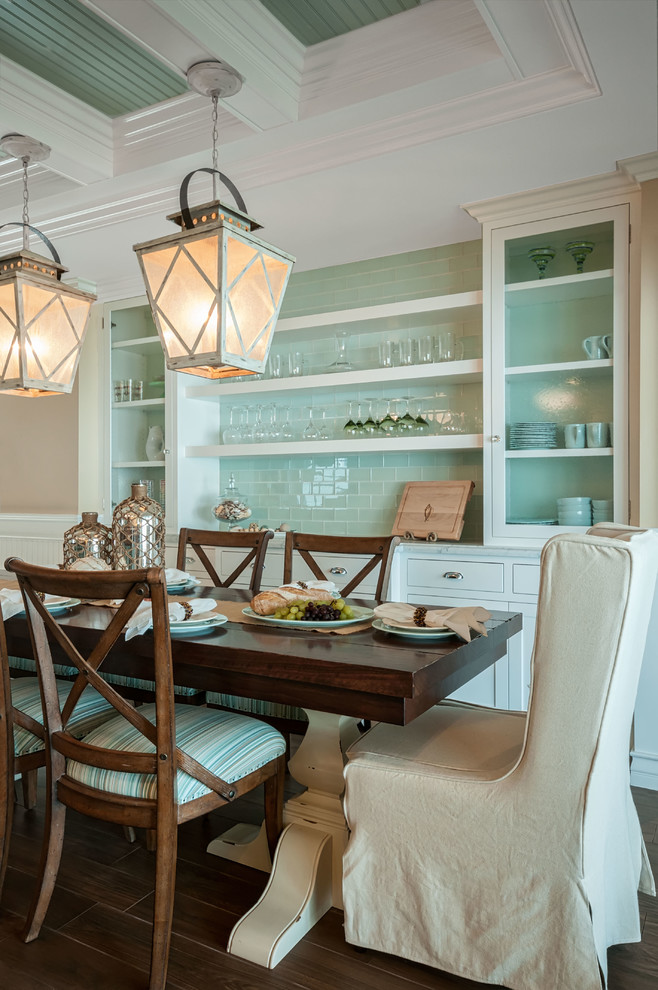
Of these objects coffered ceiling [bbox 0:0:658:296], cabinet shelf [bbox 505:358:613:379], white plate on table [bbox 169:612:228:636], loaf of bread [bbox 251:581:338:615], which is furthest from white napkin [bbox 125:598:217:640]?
cabinet shelf [bbox 505:358:613:379]

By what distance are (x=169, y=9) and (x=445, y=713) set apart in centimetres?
211

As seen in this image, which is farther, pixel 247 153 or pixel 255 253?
pixel 247 153

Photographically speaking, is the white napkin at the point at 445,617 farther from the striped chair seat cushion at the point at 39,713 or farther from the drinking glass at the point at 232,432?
the drinking glass at the point at 232,432

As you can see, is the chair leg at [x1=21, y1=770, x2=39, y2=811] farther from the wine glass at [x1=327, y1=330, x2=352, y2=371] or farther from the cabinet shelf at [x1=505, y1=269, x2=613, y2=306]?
the cabinet shelf at [x1=505, y1=269, x2=613, y2=306]

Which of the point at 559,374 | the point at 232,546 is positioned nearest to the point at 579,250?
the point at 559,374

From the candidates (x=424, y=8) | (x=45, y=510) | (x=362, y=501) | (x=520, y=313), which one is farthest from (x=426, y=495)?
(x=45, y=510)

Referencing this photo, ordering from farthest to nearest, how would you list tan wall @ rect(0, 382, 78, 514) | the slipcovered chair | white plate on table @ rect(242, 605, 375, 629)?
1. tan wall @ rect(0, 382, 78, 514)
2. white plate on table @ rect(242, 605, 375, 629)
3. the slipcovered chair

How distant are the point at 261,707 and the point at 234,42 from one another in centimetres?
215

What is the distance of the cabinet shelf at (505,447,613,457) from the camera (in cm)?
297

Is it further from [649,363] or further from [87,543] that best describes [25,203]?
[649,363]

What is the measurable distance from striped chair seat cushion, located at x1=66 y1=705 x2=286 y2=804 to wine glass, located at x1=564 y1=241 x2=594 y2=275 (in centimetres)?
232

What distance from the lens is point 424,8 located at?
233 cm

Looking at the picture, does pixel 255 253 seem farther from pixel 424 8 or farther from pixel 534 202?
pixel 534 202

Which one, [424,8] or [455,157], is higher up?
[424,8]
